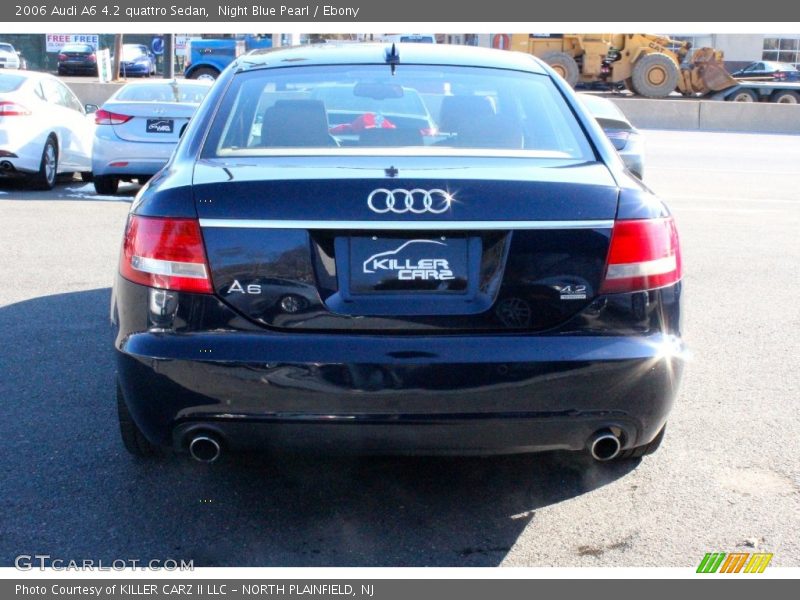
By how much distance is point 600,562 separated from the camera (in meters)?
3.35

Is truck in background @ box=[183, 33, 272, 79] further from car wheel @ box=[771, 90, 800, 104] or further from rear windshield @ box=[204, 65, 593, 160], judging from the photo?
rear windshield @ box=[204, 65, 593, 160]

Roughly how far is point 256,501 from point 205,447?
0.60 meters

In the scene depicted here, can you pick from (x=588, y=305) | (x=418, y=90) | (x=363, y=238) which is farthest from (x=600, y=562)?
(x=418, y=90)

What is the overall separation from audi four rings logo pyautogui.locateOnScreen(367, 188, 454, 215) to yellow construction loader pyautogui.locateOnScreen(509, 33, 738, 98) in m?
30.3

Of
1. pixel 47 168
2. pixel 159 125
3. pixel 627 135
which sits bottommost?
pixel 47 168

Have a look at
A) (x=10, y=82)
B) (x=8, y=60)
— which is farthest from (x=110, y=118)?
(x=8, y=60)

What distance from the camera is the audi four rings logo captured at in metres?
3.10

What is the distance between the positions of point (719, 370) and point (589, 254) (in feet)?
8.60

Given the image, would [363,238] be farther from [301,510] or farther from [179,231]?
[301,510]

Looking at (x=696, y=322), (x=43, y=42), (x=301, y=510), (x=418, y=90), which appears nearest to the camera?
(x=301, y=510)

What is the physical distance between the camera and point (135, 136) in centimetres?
1208

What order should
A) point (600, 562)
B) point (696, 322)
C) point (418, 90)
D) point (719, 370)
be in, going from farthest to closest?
point (696, 322), point (719, 370), point (418, 90), point (600, 562)

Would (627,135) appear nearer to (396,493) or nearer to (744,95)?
(396,493)

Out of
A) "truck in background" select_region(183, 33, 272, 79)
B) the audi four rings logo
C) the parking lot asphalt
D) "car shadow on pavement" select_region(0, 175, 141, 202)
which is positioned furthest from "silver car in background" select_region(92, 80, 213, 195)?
"truck in background" select_region(183, 33, 272, 79)
